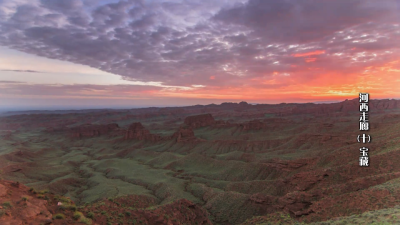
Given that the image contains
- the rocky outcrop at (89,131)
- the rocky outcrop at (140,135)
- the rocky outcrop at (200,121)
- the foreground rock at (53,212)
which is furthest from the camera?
the rocky outcrop at (200,121)

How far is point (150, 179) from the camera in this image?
60.5 m

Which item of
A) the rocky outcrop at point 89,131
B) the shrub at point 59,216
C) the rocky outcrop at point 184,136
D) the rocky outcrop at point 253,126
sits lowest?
the rocky outcrop at point 89,131

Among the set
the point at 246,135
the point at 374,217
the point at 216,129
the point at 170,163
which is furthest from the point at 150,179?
the point at 216,129

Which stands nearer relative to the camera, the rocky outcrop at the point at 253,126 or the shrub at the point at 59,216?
the shrub at the point at 59,216

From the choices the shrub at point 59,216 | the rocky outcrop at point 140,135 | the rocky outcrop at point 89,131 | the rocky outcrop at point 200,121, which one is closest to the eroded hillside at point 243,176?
the rocky outcrop at point 140,135

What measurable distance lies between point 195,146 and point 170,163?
84.5ft

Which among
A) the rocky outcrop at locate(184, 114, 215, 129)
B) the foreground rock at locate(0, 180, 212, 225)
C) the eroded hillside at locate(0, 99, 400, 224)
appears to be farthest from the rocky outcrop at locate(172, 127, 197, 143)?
the foreground rock at locate(0, 180, 212, 225)

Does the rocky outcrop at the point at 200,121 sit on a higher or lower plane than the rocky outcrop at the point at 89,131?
higher

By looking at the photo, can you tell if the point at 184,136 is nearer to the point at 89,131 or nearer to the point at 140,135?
the point at 140,135

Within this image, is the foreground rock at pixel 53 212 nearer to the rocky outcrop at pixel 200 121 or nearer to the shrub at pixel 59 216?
the shrub at pixel 59 216

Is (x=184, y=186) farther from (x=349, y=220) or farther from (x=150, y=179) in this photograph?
(x=349, y=220)

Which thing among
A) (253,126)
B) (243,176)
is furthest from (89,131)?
(243,176)

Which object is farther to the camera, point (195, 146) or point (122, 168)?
point (195, 146)

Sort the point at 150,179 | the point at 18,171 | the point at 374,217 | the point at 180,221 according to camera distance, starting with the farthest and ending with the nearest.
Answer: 1. the point at 18,171
2. the point at 150,179
3. the point at 180,221
4. the point at 374,217
